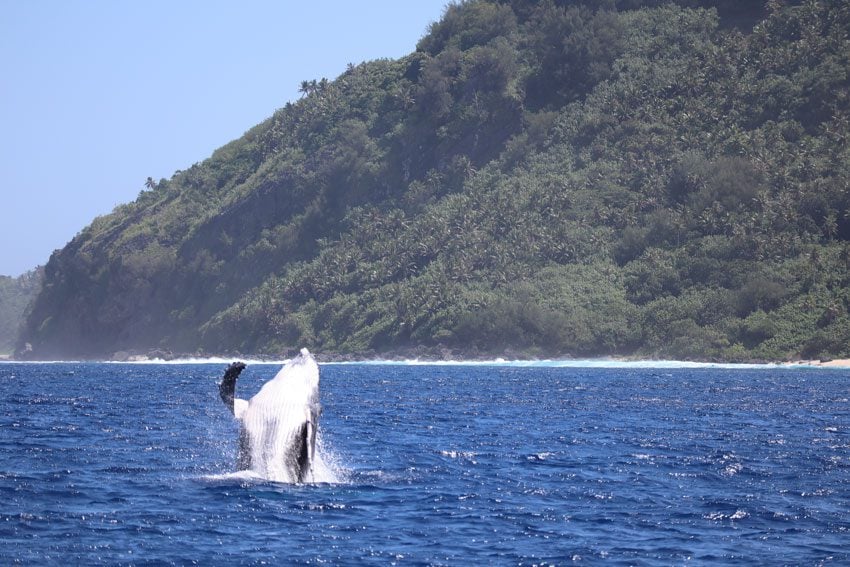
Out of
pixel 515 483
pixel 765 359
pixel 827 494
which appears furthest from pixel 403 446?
pixel 765 359

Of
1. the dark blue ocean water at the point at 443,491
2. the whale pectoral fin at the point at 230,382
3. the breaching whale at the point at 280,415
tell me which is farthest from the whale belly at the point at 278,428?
the dark blue ocean water at the point at 443,491

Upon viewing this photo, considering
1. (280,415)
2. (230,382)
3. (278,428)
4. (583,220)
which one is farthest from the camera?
(583,220)

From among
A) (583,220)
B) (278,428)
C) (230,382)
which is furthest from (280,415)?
(583,220)

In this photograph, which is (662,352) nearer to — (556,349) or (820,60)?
(556,349)

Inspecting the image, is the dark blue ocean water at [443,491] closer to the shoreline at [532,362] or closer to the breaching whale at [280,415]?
the breaching whale at [280,415]

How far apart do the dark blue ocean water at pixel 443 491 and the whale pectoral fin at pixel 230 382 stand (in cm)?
→ 280

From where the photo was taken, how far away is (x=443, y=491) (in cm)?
2848

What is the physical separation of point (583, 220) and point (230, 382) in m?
147

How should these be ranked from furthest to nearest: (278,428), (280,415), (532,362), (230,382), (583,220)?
(583,220)
(532,362)
(278,428)
(280,415)
(230,382)

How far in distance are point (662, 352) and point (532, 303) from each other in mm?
21459

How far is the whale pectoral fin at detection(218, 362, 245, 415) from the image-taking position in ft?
66.2

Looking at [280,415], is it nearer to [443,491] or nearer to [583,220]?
[443,491]

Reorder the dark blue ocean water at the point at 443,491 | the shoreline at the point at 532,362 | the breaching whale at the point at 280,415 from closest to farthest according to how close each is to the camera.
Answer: the breaching whale at the point at 280,415
the dark blue ocean water at the point at 443,491
the shoreline at the point at 532,362

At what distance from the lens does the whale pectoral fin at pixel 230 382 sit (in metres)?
20.2
